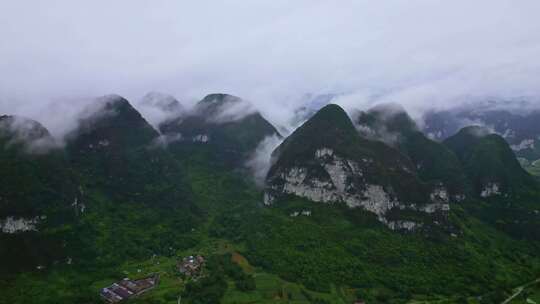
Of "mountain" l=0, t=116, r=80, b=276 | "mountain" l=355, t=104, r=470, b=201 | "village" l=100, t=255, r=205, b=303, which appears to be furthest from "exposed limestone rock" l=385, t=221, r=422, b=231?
"mountain" l=0, t=116, r=80, b=276

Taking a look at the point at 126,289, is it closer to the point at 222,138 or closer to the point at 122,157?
the point at 122,157

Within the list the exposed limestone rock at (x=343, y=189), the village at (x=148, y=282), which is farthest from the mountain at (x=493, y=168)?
the village at (x=148, y=282)

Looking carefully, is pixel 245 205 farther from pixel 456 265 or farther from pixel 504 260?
pixel 504 260

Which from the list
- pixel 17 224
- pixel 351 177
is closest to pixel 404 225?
pixel 351 177

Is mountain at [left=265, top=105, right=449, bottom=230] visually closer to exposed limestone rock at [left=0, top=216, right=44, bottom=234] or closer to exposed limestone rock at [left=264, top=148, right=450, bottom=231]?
exposed limestone rock at [left=264, top=148, right=450, bottom=231]

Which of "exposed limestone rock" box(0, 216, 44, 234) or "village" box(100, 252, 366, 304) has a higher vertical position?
"exposed limestone rock" box(0, 216, 44, 234)

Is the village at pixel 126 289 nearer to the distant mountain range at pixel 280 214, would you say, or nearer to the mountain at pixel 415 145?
the distant mountain range at pixel 280 214
